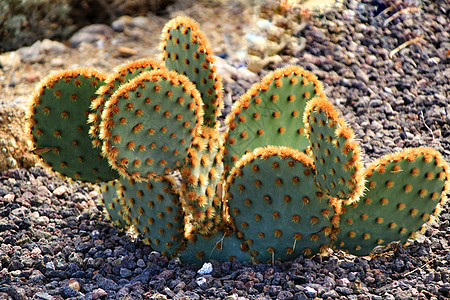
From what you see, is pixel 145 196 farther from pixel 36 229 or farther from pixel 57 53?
pixel 57 53

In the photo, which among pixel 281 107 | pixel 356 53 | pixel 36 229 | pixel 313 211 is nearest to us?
pixel 313 211

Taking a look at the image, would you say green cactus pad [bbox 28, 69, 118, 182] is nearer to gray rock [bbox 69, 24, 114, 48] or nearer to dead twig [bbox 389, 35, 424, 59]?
gray rock [bbox 69, 24, 114, 48]

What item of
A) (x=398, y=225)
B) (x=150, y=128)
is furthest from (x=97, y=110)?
(x=398, y=225)

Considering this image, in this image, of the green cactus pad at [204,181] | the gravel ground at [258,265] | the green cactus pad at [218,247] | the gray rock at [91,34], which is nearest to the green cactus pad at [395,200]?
the gravel ground at [258,265]

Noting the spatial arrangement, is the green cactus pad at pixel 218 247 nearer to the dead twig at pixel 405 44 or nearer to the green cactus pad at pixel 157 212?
the green cactus pad at pixel 157 212

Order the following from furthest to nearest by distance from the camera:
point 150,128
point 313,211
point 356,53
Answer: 1. point 356,53
2. point 313,211
3. point 150,128

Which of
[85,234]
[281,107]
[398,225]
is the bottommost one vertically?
[85,234]

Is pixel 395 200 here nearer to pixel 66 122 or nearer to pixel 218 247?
pixel 218 247

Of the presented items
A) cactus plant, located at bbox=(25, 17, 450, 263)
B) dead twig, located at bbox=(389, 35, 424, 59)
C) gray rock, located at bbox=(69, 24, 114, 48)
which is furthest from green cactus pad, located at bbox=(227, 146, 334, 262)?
gray rock, located at bbox=(69, 24, 114, 48)
